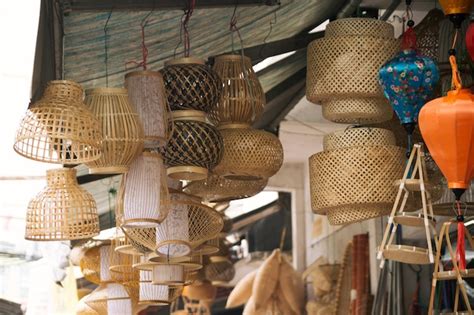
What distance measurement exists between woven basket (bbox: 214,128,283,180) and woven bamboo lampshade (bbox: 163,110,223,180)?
1.35ft

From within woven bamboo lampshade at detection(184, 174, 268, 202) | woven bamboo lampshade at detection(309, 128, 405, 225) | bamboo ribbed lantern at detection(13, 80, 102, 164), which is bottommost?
woven bamboo lampshade at detection(184, 174, 268, 202)

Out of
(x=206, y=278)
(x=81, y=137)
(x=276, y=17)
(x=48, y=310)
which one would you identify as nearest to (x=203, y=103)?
(x=81, y=137)

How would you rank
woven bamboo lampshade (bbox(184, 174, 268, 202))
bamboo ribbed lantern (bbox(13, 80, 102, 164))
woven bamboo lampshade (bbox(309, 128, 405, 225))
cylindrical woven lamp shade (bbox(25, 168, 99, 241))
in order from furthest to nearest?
woven bamboo lampshade (bbox(184, 174, 268, 202)) → woven bamboo lampshade (bbox(309, 128, 405, 225)) → cylindrical woven lamp shade (bbox(25, 168, 99, 241)) → bamboo ribbed lantern (bbox(13, 80, 102, 164))

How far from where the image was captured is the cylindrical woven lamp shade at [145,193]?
3.79 m

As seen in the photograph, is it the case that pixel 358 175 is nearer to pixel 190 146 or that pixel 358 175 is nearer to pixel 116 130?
pixel 190 146

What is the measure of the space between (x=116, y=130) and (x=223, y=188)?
3.60ft

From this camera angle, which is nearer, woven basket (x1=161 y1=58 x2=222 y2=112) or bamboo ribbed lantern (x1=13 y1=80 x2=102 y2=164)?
bamboo ribbed lantern (x1=13 y1=80 x2=102 y2=164)

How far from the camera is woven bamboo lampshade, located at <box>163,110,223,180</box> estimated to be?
12.9ft

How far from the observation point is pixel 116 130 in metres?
3.72

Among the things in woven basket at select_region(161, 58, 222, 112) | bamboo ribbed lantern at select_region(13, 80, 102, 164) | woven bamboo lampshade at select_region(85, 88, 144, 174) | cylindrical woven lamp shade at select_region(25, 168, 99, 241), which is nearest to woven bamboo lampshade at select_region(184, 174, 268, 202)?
cylindrical woven lamp shade at select_region(25, 168, 99, 241)

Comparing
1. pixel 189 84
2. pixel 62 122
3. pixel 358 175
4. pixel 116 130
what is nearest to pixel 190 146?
pixel 189 84

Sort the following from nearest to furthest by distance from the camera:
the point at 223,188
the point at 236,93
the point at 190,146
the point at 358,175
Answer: the point at 190,146 < the point at 358,175 < the point at 236,93 < the point at 223,188

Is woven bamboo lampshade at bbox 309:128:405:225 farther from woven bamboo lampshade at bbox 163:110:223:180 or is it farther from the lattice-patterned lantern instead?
woven bamboo lampshade at bbox 163:110:223:180

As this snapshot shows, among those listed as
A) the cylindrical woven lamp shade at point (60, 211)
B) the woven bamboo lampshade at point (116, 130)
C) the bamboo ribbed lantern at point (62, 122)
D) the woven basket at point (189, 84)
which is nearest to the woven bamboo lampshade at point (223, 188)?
the cylindrical woven lamp shade at point (60, 211)
